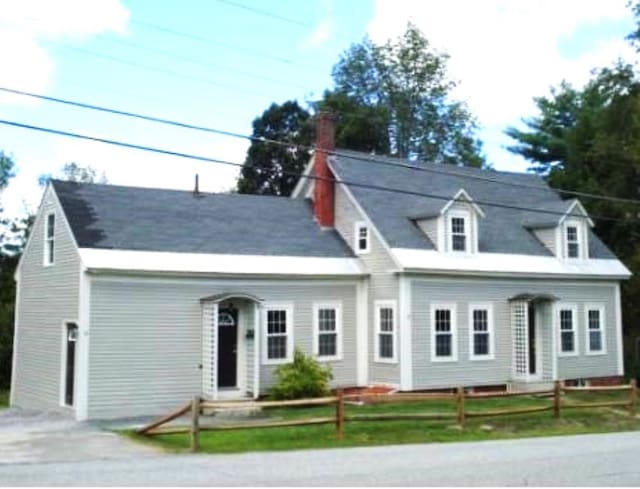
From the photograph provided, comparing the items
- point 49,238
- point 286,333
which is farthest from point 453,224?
point 49,238

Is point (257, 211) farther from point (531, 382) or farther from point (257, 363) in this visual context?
point (531, 382)

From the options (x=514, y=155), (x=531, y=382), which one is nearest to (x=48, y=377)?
(x=531, y=382)

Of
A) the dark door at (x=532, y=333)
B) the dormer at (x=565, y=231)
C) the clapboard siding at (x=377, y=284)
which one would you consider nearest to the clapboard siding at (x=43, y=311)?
the clapboard siding at (x=377, y=284)

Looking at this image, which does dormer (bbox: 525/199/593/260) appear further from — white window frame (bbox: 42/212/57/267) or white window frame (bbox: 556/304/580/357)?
white window frame (bbox: 42/212/57/267)

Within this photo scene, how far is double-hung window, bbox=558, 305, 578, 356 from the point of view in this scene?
28.8 m

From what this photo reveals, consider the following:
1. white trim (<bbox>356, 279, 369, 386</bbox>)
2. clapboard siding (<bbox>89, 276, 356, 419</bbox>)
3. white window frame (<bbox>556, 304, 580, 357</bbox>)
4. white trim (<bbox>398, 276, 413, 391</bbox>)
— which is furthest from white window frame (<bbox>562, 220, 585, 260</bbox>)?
clapboard siding (<bbox>89, 276, 356, 419</bbox>)

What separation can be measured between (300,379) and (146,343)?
426 cm

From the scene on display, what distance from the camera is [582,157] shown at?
4325 cm

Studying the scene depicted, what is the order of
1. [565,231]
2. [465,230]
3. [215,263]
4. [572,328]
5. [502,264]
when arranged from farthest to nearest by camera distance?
[565,231] → [572,328] → [502,264] → [465,230] → [215,263]

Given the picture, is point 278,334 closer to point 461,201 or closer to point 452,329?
point 452,329

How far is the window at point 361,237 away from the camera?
86.7ft

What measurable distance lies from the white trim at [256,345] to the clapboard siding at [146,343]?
0.52 feet

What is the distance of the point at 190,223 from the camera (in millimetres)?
24766

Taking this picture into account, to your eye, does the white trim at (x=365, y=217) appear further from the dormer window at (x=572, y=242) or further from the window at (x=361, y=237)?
the dormer window at (x=572, y=242)
